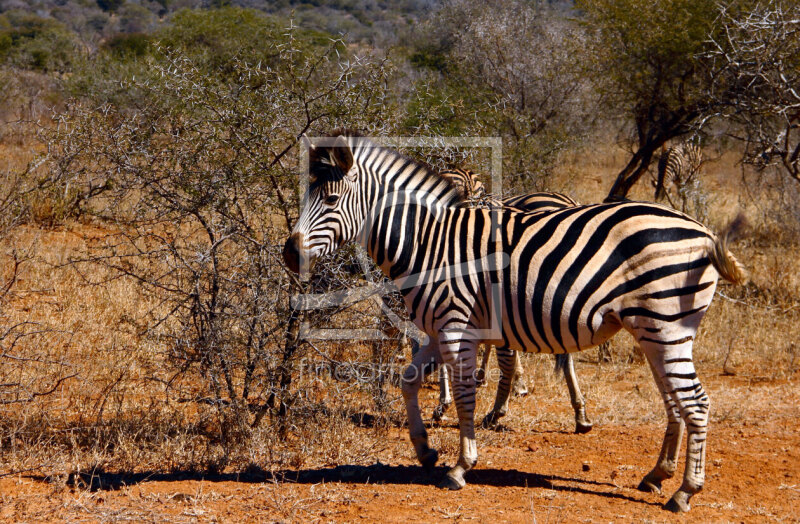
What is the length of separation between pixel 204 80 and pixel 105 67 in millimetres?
12488

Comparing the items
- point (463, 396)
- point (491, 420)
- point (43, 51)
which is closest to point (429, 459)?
point (463, 396)

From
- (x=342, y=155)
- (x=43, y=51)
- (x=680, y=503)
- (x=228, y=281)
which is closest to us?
(x=680, y=503)

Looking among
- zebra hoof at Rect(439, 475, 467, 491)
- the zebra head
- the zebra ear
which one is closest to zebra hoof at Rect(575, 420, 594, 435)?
zebra hoof at Rect(439, 475, 467, 491)

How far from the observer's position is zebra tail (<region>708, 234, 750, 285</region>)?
4641mm

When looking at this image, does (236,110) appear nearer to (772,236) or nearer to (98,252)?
(98,252)

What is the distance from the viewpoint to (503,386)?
267 inches

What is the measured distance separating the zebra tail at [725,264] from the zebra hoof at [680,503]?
1362 millimetres

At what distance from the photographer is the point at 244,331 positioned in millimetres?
5855

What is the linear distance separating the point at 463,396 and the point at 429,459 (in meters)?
0.58

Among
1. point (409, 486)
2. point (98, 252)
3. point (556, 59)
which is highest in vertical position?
point (556, 59)

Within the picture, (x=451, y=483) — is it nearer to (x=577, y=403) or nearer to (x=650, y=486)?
(x=650, y=486)

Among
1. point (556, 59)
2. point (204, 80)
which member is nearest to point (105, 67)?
point (556, 59)

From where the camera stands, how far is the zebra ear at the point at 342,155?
5.01 m

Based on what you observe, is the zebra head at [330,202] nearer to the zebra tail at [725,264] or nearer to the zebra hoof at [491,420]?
the zebra tail at [725,264]
